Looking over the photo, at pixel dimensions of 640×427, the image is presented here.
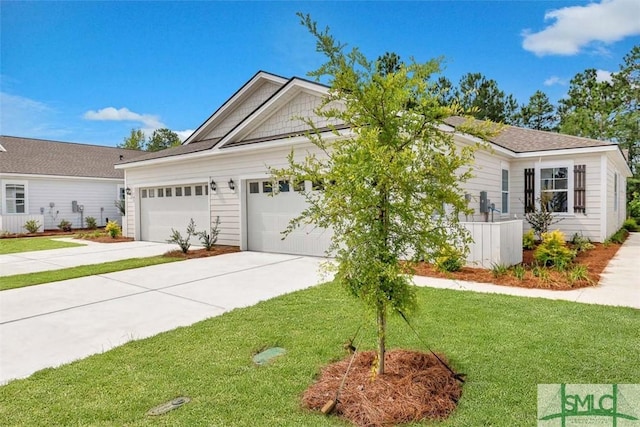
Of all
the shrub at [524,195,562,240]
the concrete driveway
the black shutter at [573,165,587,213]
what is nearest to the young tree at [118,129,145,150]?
the concrete driveway

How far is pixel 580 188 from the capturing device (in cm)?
1159

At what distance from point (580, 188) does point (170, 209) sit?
1373cm

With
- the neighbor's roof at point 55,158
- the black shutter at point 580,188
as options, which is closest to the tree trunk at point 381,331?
the black shutter at point 580,188

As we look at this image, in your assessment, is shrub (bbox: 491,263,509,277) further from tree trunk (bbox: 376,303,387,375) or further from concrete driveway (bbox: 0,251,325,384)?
tree trunk (bbox: 376,303,387,375)

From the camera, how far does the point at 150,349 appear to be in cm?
389

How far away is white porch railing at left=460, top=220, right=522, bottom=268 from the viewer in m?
7.49

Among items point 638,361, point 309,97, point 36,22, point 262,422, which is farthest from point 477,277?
point 36,22

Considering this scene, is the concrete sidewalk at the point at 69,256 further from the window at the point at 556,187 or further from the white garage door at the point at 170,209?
the window at the point at 556,187

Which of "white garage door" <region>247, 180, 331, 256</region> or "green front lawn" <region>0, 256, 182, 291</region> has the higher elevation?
"white garage door" <region>247, 180, 331, 256</region>

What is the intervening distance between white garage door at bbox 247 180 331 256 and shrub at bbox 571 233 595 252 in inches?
259

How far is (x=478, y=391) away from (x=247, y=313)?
9.98 ft

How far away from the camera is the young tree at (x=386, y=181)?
2.68m

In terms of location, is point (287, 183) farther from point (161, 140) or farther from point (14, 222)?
point (161, 140)

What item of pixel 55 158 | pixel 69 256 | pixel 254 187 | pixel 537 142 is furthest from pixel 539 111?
pixel 55 158
